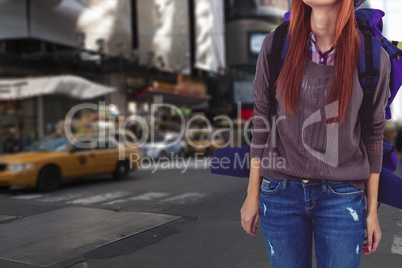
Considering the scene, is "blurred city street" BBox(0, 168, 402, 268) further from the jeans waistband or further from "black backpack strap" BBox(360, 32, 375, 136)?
"black backpack strap" BBox(360, 32, 375, 136)

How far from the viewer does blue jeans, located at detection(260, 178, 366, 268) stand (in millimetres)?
1791

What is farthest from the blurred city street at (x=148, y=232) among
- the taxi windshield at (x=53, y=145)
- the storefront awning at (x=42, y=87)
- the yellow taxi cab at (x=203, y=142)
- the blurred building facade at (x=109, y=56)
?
the yellow taxi cab at (x=203, y=142)

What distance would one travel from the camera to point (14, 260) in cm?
482

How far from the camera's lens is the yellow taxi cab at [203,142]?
81.8ft

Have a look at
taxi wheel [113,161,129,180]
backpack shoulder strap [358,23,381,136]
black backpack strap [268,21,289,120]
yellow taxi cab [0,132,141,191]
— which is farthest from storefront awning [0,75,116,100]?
backpack shoulder strap [358,23,381,136]

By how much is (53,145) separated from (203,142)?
1427 cm

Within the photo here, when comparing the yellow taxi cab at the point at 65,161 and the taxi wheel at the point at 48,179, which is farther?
the taxi wheel at the point at 48,179

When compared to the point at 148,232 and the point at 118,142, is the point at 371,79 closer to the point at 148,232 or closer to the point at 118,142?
the point at 148,232

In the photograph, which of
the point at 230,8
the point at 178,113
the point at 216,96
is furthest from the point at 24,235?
the point at 230,8

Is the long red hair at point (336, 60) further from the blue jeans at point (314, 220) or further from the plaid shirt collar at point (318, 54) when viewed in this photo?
the blue jeans at point (314, 220)

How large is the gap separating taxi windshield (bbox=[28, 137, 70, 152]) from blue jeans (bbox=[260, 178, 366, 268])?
1089 centimetres

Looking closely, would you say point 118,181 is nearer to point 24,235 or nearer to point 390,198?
point 24,235

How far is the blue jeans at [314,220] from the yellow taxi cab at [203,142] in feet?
74.5

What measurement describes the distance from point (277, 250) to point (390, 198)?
56 cm
